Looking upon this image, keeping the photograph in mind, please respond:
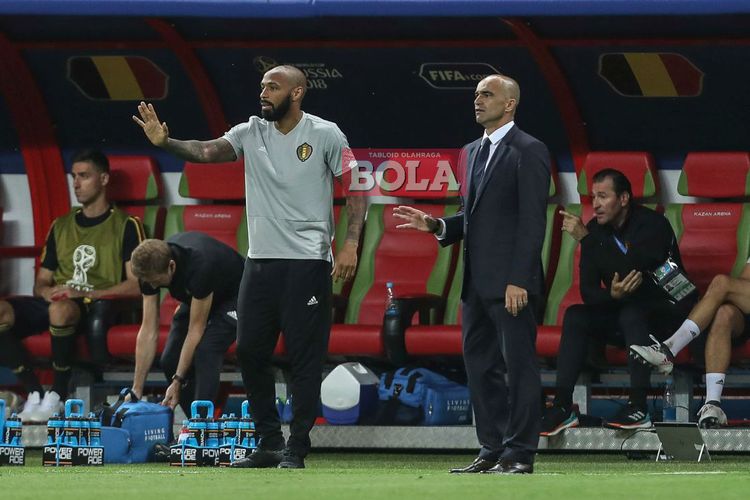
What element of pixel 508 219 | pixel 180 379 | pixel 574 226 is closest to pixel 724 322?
pixel 574 226

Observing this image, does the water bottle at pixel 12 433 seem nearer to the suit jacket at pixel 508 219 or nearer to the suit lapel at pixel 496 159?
the suit jacket at pixel 508 219

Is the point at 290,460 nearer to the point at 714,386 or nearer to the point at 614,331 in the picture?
the point at 614,331

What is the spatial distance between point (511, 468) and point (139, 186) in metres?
4.54

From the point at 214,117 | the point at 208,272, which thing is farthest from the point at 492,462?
the point at 214,117

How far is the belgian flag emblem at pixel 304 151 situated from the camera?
7.05m

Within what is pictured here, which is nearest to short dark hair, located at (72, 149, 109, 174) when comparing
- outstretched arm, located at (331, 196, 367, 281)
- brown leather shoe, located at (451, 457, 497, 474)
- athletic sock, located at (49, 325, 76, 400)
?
athletic sock, located at (49, 325, 76, 400)

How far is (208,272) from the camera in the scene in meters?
8.20

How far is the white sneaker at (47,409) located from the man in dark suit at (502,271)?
328 cm

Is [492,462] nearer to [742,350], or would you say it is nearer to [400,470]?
[400,470]

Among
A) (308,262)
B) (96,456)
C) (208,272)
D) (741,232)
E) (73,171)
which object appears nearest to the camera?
(308,262)

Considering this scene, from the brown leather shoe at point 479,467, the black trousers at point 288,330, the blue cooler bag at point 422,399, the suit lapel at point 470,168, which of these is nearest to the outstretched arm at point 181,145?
the black trousers at point 288,330

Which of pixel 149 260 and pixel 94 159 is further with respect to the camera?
pixel 94 159

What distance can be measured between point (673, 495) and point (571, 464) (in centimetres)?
291

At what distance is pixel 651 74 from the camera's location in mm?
9562
